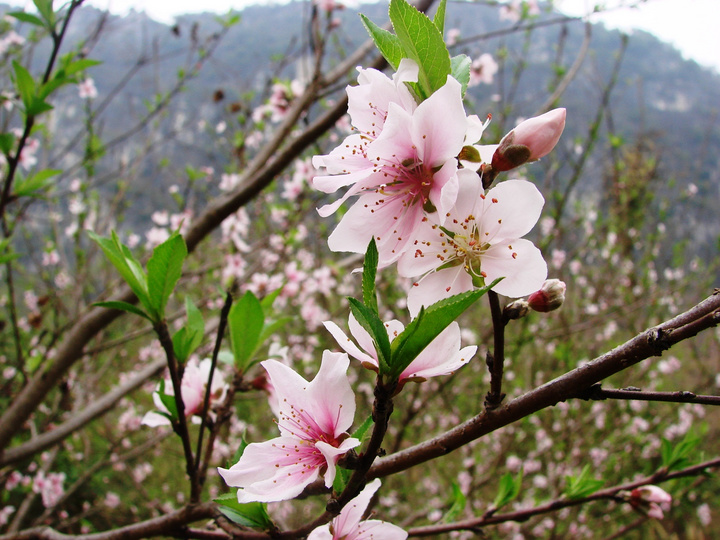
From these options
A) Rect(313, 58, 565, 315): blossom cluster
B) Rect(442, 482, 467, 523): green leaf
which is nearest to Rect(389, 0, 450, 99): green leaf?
Rect(313, 58, 565, 315): blossom cluster

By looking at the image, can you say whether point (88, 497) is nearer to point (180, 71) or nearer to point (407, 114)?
point (180, 71)

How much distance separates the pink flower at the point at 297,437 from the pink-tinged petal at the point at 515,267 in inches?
9.6

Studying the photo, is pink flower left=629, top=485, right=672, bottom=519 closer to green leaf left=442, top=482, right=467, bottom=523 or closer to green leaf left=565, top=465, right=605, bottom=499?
green leaf left=565, top=465, right=605, bottom=499

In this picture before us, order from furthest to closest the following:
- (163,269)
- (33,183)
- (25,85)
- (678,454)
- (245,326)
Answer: (33,183) < (25,85) < (678,454) < (245,326) < (163,269)

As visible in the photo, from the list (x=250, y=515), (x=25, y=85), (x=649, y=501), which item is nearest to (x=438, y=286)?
(x=250, y=515)

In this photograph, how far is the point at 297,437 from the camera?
0.71 m

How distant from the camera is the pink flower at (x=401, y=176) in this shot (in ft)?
1.88

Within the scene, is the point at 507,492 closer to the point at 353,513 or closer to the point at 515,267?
the point at 353,513

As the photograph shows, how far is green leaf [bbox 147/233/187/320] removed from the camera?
80 cm

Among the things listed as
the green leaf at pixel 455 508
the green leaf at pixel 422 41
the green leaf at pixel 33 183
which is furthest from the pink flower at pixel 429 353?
the green leaf at pixel 33 183

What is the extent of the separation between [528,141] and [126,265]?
733 mm

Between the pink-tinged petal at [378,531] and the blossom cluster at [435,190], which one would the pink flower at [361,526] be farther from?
the blossom cluster at [435,190]

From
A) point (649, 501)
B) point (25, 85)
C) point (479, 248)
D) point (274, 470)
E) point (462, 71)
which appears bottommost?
point (649, 501)

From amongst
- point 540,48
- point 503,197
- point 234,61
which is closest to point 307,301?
point 503,197
